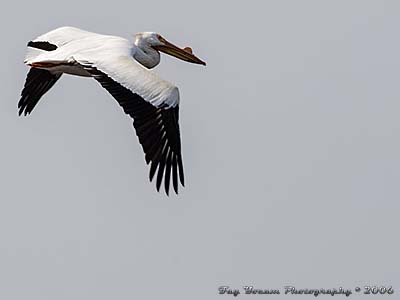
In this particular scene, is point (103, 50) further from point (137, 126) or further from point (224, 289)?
point (224, 289)

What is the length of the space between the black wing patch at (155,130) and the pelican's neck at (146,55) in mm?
1834

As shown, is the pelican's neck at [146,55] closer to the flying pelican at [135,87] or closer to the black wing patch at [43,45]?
the flying pelican at [135,87]

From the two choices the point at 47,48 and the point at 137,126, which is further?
the point at 47,48

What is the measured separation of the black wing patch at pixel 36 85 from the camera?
26.5m

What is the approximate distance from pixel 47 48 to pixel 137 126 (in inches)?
130

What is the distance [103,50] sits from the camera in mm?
23844

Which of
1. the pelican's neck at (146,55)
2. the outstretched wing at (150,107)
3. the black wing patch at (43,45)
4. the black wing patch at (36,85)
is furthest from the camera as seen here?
the black wing patch at (36,85)

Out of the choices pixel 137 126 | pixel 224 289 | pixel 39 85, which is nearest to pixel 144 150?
pixel 137 126

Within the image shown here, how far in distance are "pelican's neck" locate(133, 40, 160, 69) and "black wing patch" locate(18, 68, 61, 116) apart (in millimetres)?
1716

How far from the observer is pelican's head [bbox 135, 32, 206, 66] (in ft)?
84.3

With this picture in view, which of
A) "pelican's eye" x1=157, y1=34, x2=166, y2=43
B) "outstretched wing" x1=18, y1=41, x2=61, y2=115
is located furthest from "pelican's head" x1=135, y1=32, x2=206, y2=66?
"outstretched wing" x1=18, y1=41, x2=61, y2=115

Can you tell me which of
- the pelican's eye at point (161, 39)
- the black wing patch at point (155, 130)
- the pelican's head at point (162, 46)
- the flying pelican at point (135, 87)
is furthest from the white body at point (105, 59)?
the pelican's eye at point (161, 39)

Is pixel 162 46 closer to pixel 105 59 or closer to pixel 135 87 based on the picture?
pixel 105 59

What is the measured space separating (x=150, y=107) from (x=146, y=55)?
100 inches
